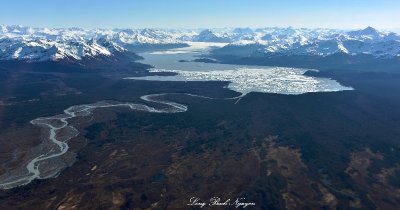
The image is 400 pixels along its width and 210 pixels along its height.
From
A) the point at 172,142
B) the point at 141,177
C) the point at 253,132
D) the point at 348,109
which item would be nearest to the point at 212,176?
the point at 141,177

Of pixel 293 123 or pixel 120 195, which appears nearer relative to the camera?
pixel 120 195

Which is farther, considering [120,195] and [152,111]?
[152,111]

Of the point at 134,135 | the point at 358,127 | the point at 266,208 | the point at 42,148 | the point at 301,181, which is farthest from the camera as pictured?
the point at 358,127

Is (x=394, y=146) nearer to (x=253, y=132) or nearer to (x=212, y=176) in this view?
(x=253, y=132)

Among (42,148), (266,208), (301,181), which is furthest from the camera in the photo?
(42,148)

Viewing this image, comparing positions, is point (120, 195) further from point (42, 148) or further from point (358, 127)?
point (358, 127)

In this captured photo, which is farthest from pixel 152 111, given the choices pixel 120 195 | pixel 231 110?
pixel 120 195

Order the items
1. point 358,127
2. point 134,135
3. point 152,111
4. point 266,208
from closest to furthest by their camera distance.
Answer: point 266,208, point 134,135, point 358,127, point 152,111

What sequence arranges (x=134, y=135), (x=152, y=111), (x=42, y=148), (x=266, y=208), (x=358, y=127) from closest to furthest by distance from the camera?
(x=266, y=208) → (x=42, y=148) → (x=134, y=135) → (x=358, y=127) → (x=152, y=111)
